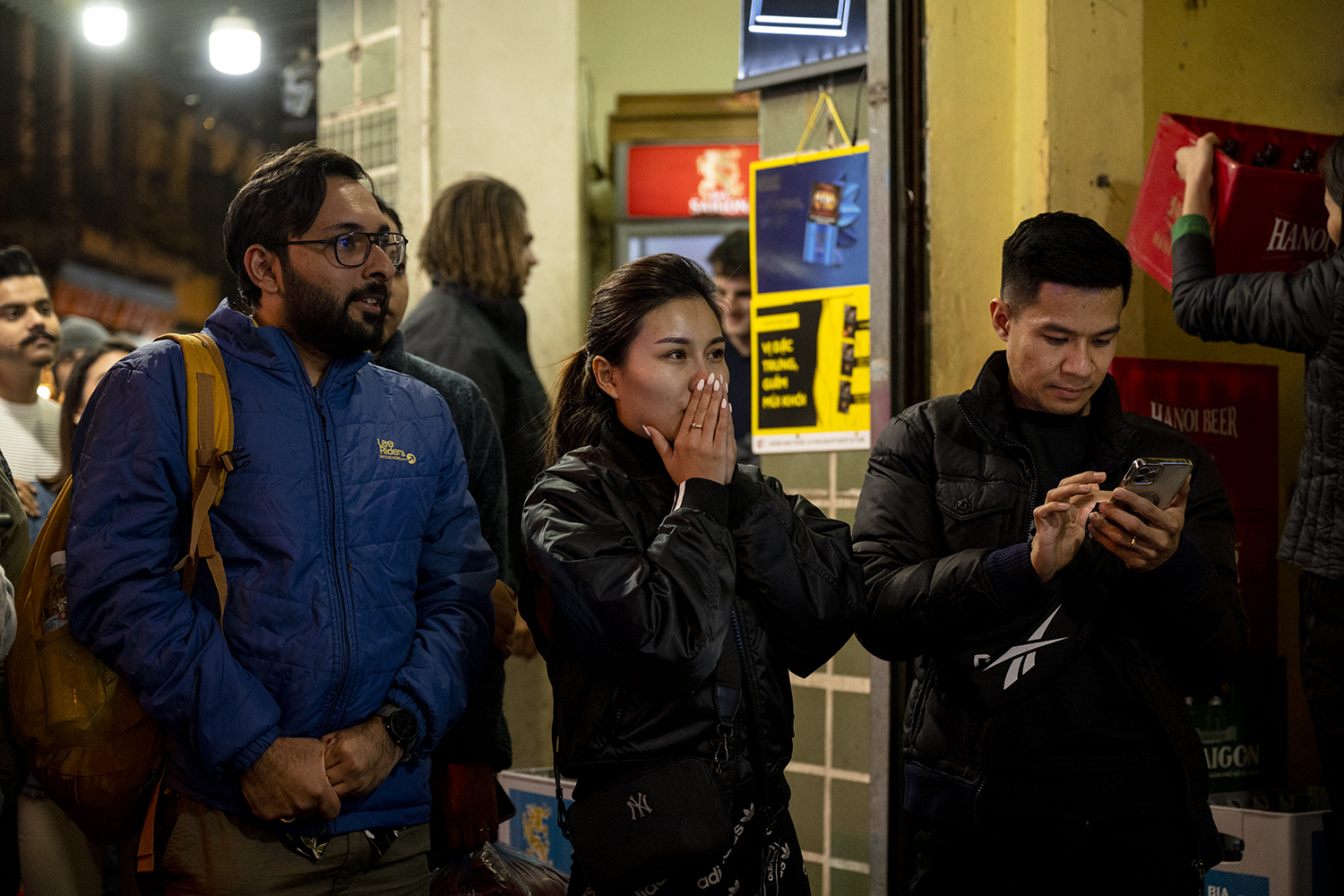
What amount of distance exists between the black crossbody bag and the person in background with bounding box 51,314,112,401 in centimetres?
414

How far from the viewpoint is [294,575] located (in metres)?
2.13

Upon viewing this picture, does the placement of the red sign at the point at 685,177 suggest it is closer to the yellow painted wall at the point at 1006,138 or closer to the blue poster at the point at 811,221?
the blue poster at the point at 811,221

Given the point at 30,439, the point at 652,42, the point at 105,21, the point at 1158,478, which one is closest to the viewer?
the point at 1158,478

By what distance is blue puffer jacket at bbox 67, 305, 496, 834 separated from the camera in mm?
2023

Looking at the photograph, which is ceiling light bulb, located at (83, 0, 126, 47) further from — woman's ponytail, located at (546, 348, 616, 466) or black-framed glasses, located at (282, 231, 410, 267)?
woman's ponytail, located at (546, 348, 616, 466)

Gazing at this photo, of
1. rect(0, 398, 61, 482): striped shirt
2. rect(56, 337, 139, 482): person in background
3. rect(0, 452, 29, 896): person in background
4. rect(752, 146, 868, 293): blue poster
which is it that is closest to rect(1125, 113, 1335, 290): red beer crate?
rect(752, 146, 868, 293): blue poster

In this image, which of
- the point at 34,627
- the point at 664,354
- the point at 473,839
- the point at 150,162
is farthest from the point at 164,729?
the point at 150,162

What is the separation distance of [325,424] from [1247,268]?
2517 millimetres

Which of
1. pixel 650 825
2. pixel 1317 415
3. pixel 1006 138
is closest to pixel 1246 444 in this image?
pixel 1317 415

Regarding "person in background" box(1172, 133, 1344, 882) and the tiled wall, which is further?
the tiled wall

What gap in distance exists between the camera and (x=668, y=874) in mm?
1939

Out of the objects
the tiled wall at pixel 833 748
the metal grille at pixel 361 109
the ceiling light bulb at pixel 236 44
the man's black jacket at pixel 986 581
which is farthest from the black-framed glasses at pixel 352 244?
the ceiling light bulb at pixel 236 44

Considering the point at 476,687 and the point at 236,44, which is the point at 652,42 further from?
the point at 476,687

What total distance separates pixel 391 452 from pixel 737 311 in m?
3.22
